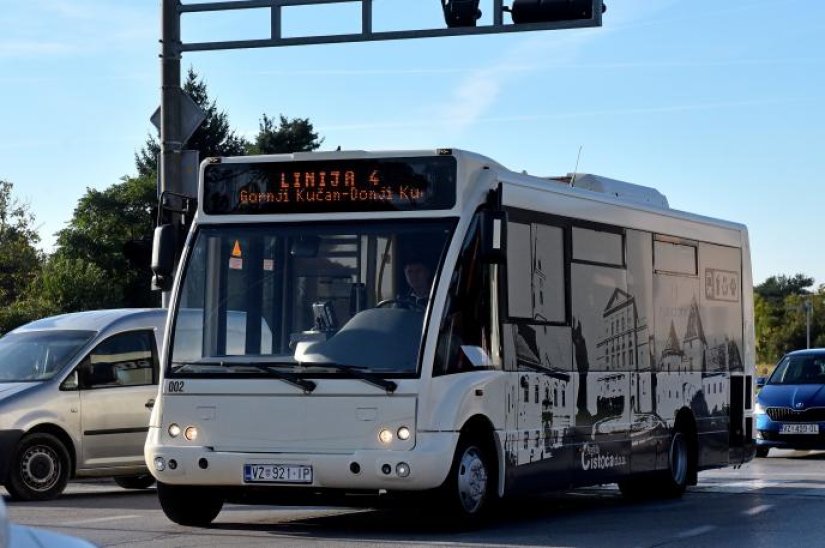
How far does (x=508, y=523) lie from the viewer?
46.1 feet

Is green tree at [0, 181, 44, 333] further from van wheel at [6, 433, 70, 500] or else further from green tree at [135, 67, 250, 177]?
van wheel at [6, 433, 70, 500]

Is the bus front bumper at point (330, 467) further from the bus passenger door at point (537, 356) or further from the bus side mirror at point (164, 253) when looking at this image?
the bus side mirror at point (164, 253)

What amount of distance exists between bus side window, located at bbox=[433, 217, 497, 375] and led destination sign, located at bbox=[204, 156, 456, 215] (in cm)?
42

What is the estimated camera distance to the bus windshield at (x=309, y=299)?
41.8ft

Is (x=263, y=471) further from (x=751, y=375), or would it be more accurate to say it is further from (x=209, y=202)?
(x=751, y=375)

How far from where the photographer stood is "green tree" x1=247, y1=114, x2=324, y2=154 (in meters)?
107

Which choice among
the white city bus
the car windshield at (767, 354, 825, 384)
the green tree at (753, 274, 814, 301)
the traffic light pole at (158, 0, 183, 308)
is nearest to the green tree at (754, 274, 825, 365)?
the green tree at (753, 274, 814, 301)

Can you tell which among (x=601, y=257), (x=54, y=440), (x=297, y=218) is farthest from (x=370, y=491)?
(x=54, y=440)

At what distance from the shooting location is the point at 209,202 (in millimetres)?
13734

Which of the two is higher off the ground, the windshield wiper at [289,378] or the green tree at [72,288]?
the green tree at [72,288]

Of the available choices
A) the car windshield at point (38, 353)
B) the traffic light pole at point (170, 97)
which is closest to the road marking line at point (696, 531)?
the car windshield at point (38, 353)

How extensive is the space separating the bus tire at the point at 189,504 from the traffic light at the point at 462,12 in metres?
7.13

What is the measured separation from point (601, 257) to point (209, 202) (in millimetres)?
4014

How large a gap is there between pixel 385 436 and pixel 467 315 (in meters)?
1.23
